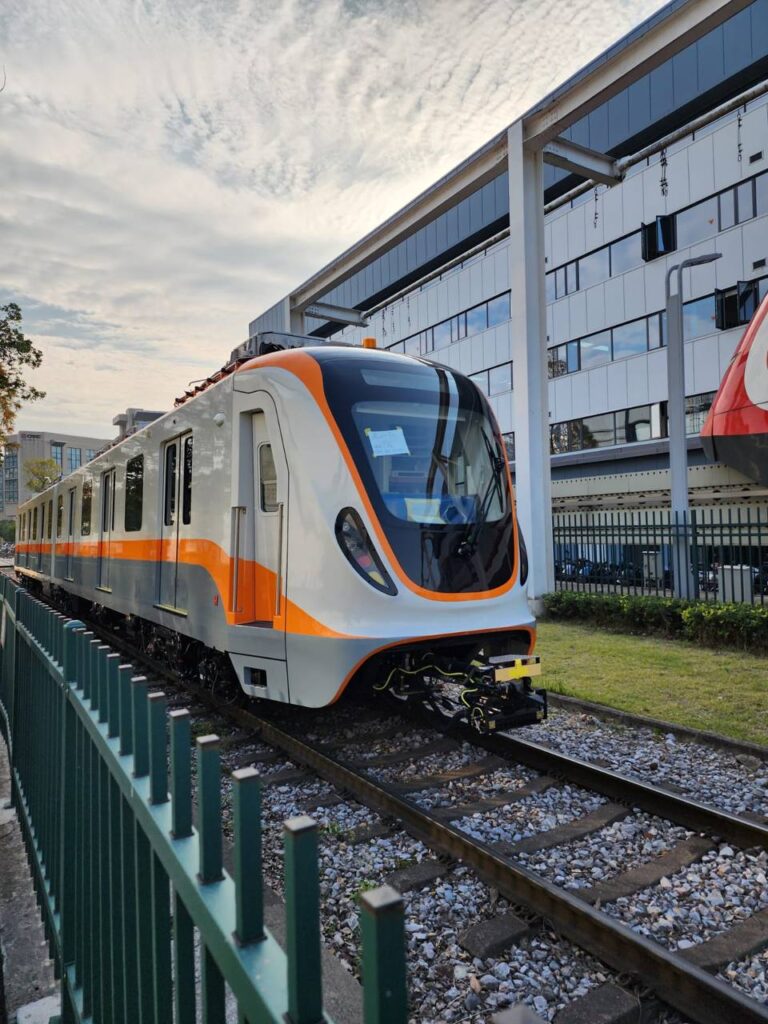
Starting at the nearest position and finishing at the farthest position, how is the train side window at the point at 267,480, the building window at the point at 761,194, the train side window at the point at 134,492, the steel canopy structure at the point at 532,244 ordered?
1. the train side window at the point at 267,480
2. the train side window at the point at 134,492
3. the steel canopy structure at the point at 532,244
4. the building window at the point at 761,194

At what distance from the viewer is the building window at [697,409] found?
22328mm

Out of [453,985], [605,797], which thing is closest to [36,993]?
[453,985]

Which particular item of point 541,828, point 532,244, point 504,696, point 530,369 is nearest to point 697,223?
point 532,244

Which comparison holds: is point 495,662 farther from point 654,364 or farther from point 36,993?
→ point 654,364

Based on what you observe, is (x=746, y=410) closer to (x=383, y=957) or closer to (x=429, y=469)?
(x=429, y=469)

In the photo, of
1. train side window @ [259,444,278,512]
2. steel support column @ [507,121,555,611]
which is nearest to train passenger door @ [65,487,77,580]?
steel support column @ [507,121,555,611]

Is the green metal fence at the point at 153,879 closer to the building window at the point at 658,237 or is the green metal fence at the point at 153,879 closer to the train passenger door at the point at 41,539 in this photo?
the train passenger door at the point at 41,539

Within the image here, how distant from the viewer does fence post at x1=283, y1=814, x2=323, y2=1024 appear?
1.06m

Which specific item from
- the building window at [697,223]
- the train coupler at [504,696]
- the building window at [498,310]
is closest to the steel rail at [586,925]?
the train coupler at [504,696]

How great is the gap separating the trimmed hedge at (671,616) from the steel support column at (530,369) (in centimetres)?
90

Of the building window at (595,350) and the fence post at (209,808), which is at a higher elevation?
the building window at (595,350)

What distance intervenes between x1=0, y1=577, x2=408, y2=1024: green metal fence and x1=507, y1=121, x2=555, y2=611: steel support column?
10.9m

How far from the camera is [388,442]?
229 inches

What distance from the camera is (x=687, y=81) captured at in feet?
71.2
